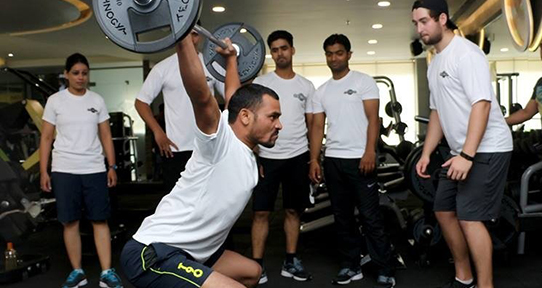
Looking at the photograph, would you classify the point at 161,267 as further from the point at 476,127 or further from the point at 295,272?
the point at 295,272

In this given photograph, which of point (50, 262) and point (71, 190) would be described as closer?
point (71, 190)

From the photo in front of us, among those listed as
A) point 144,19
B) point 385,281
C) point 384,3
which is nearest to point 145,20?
point 144,19

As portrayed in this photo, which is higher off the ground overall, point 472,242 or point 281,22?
point 281,22

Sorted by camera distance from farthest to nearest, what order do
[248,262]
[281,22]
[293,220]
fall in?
1. [281,22]
2. [293,220]
3. [248,262]

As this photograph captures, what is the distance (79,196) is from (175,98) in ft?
2.37

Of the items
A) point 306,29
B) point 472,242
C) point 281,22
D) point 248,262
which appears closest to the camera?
point 248,262

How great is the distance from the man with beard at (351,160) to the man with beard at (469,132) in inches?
19.9

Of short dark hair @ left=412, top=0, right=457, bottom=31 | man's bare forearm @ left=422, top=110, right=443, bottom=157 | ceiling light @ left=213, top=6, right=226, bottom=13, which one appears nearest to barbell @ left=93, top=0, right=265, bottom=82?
short dark hair @ left=412, top=0, right=457, bottom=31

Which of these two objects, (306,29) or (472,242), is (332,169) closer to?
(472,242)

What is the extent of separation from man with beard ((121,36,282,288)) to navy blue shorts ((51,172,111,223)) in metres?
1.28

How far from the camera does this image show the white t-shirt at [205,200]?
1585 millimetres

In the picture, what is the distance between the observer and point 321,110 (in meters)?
2.95

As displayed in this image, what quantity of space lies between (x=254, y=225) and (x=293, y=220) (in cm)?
20

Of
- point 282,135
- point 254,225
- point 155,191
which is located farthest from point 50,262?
point 155,191
